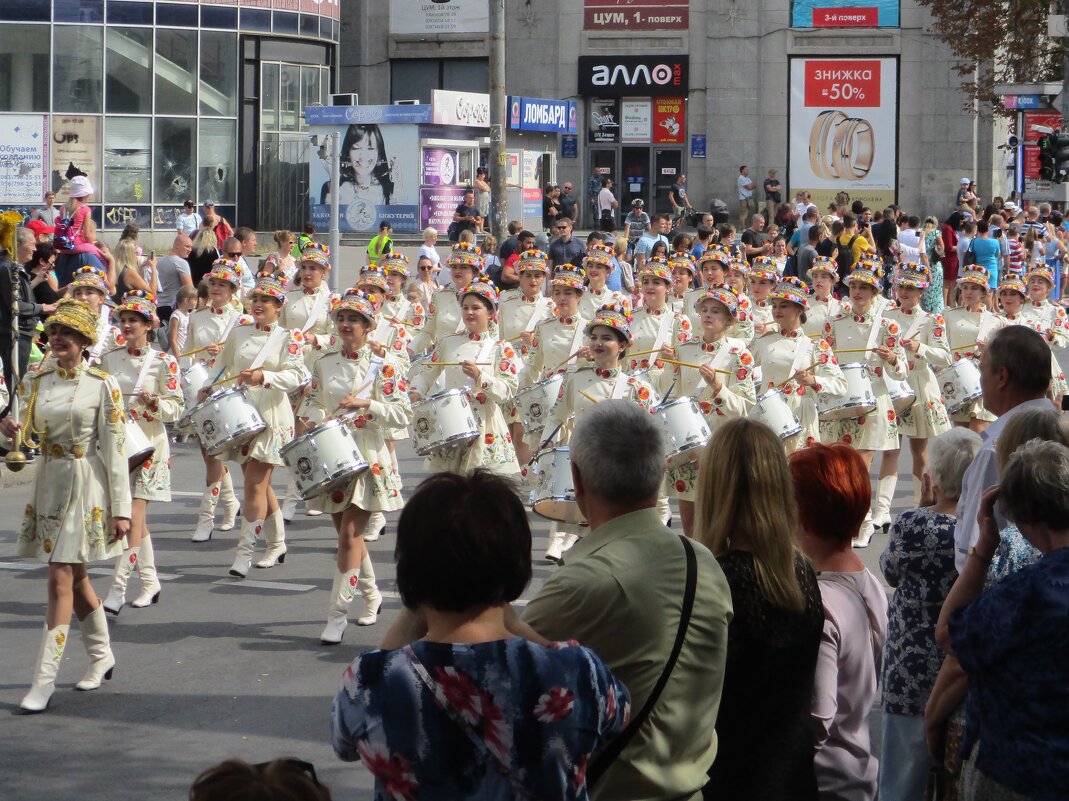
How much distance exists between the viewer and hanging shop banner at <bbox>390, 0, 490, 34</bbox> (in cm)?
4497

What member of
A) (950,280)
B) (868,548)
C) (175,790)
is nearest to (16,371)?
(868,548)

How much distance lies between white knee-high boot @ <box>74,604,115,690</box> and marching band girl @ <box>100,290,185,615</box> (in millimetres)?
1780

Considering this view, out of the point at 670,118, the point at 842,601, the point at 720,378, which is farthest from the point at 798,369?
the point at 670,118

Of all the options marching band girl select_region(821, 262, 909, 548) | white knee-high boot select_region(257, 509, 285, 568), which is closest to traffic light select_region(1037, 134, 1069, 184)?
marching band girl select_region(821, 262, 909, 548)

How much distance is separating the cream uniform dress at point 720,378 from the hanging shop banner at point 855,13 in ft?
110

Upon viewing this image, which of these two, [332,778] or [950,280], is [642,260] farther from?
[332,778]

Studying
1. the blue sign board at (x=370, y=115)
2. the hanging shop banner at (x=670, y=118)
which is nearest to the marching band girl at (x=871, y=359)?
the blue sign board at (x=370, y=115)

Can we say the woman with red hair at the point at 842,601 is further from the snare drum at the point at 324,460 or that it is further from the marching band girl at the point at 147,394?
the marching band girl at the point at 147,394

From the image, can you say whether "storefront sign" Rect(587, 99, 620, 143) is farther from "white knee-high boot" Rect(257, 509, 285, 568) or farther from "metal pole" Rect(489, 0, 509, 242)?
"white knee-high boot" Rect(257, 509, 285, 568)

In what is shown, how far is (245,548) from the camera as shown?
412 inches

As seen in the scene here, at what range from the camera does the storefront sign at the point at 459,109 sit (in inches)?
1293

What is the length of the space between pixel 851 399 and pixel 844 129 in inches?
1287

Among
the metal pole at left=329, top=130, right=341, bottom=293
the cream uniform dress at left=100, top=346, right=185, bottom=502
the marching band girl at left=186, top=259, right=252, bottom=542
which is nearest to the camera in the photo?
the cream uniform dress at left=100, top=346, right=185, bottom=502

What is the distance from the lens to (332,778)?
22.0ft
